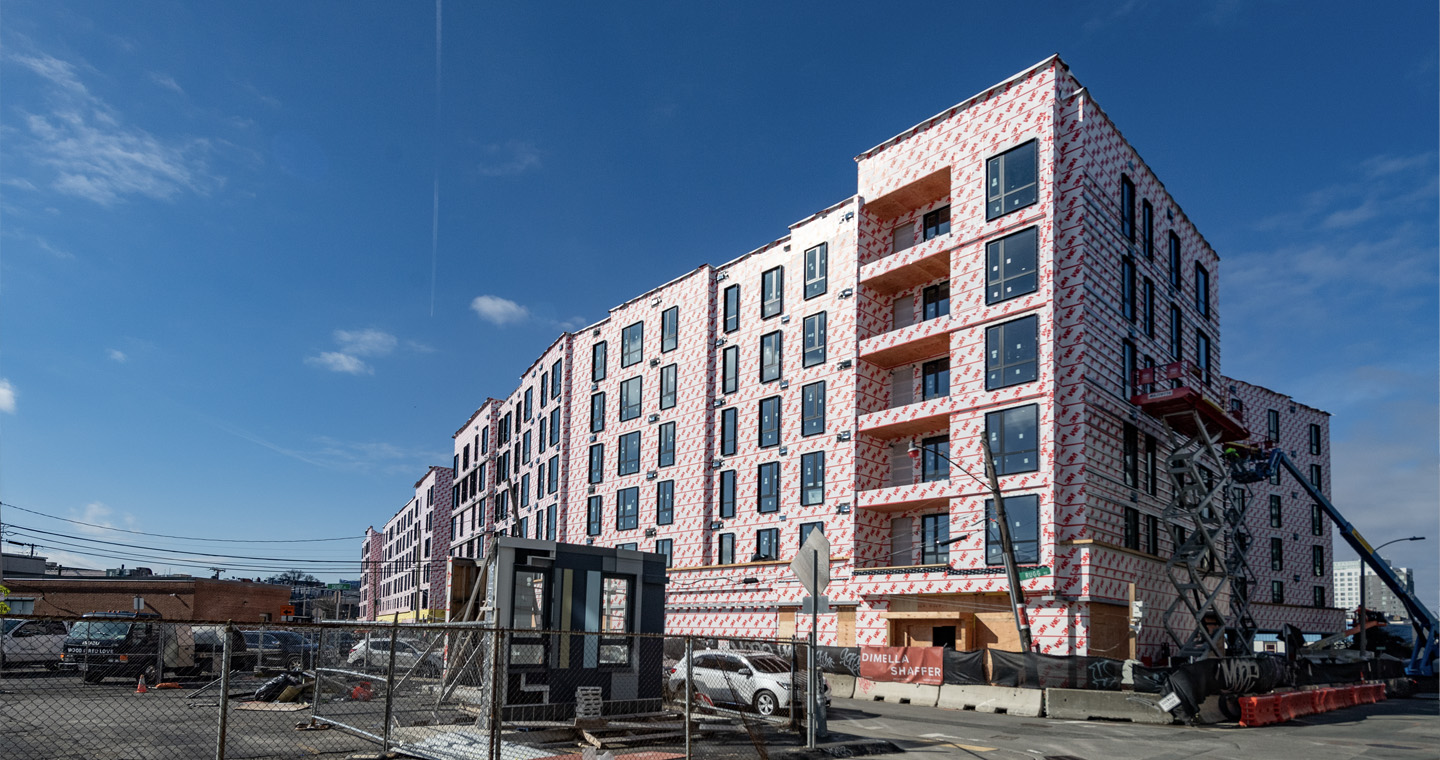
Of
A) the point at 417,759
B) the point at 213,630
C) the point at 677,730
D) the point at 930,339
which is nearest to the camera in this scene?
the point at 417,759

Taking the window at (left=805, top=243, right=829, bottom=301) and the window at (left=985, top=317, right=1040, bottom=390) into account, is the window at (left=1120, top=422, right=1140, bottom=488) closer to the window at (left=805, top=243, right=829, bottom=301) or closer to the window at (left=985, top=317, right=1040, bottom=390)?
the window at (left=985, top=317, right=1040, bottom=390)

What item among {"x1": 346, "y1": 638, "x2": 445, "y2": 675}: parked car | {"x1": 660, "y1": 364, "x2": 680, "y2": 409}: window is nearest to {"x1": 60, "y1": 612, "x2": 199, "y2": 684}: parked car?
{"x1": 346, "y1": 638, "x2": 445, "y2": 675}: parked car

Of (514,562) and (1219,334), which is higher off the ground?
(1219,334)

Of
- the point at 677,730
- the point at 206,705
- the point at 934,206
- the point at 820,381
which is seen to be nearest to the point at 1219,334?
the point at 934,206

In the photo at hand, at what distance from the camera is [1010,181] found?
3522cm

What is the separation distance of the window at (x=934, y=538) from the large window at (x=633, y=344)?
20.5 m

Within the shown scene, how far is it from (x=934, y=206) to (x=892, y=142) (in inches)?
119

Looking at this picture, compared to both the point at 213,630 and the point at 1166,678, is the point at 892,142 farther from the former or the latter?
the point at 213,630

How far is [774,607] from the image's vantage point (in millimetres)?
43062

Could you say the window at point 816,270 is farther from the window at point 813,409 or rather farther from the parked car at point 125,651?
the parked car at point 125,651

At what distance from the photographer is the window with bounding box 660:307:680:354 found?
5125cm

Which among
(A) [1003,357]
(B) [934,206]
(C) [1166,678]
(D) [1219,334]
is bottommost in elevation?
(C) [1166,678]

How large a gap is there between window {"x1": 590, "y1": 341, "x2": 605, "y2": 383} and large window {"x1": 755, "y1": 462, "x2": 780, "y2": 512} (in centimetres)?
1505

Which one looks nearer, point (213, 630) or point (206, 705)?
point (206, 705)
